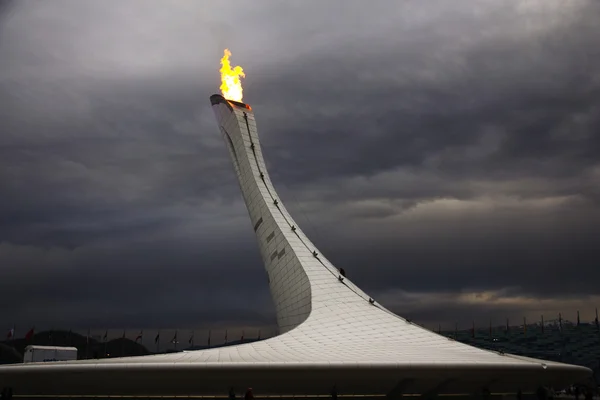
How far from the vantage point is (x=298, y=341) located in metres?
20.1

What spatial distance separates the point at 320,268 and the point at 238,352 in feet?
29.9

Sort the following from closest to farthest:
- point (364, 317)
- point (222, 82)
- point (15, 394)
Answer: point (15, 394) → point (364, 317) → point (222, 82)

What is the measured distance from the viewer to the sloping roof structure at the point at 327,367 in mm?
16125

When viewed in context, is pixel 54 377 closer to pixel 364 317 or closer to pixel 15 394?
pixel 15 394

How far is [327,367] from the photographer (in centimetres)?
1609

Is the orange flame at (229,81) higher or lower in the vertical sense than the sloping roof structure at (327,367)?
higher

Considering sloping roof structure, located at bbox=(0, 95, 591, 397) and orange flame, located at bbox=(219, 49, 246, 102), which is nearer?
sloping roof structure, located at bbox=(0, 95, 591, 397)

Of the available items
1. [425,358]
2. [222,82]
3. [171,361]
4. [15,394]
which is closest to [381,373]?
[425,358]

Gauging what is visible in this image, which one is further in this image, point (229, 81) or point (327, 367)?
point (229, 81)

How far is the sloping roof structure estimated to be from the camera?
52.9 ft

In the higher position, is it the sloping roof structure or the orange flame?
the orange flame

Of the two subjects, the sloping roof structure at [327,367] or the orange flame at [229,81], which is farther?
the orange flame at [229,81]

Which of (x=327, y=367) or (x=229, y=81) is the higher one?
(x=229, y=81)

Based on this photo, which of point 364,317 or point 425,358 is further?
point 364,317
